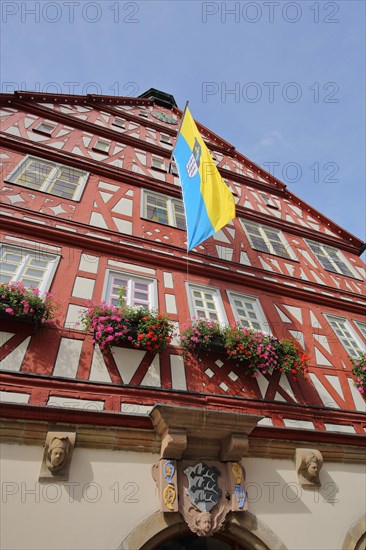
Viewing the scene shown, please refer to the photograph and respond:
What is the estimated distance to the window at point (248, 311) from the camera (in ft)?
22.7

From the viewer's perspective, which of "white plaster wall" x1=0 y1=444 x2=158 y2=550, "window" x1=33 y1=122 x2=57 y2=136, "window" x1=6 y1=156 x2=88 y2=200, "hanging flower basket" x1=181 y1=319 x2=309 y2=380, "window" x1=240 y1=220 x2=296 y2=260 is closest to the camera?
"white plaster wall" x1=0 y1=444 x2=158 y2=550

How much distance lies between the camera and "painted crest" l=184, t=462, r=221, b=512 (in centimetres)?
433

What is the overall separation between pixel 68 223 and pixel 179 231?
99.2 inches

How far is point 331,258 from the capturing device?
11266mm

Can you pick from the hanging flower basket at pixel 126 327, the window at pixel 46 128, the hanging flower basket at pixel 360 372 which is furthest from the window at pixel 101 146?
the hanging flower basket at pixel 360 372

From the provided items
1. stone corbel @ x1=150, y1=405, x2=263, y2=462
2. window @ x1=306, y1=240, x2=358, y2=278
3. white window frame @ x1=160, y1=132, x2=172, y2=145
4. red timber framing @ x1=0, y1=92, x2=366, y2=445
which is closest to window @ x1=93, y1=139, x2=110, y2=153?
red timber framing @ x1=0, y1=92, x2=366, y2=445

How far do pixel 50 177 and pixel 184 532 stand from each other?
24.1 ft

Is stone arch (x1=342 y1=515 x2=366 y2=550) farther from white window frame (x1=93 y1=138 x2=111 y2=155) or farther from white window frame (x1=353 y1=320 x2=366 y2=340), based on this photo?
white window frame (x1=93 y1=138 x2=111 y2=155)

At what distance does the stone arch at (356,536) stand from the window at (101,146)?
10.1 metres

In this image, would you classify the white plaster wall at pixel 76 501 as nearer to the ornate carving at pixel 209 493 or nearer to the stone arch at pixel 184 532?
the stone arch at pixel 184 532

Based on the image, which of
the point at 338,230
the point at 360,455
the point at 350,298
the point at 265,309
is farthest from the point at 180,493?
the point at 338,230

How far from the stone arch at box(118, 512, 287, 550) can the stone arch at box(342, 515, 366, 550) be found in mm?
981

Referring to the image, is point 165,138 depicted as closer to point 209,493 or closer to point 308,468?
point 308,468

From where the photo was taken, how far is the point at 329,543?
4.68 meters
